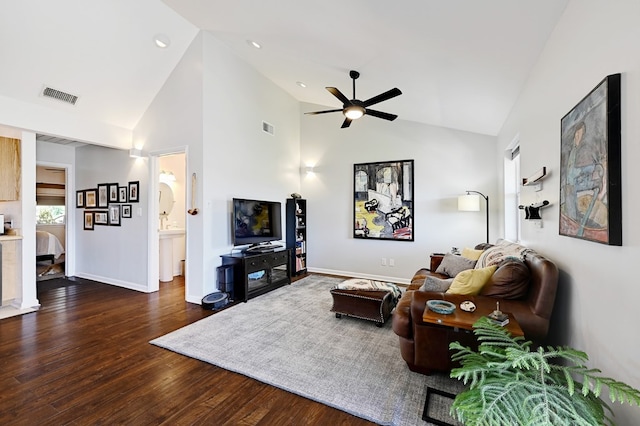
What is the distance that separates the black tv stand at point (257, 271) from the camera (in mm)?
4188

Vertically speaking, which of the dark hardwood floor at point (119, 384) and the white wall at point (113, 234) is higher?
the white wall at point (113, 234)

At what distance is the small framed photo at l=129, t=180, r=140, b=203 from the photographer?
4.72m

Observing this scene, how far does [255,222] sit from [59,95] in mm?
3093

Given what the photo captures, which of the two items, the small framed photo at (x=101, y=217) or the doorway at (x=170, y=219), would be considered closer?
the small framed photo at (x=101, y=217)

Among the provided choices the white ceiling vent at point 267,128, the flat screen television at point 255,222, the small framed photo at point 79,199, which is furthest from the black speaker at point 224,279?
the small framed photo at point 79,199

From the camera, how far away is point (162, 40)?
3.91 meters

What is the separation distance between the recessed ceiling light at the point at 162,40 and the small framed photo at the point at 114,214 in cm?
274

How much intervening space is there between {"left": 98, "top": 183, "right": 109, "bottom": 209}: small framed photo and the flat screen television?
269 cm

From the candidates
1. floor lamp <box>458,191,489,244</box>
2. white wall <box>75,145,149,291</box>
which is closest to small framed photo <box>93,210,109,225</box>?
white wall <box>75,145,149,291</box>

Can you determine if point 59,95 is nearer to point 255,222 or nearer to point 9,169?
point 9,169

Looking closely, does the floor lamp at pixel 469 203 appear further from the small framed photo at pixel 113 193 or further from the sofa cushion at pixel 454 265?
the small framed photo at pixel 113 193

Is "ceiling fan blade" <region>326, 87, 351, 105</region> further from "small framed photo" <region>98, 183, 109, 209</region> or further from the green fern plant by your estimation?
"small framed photo" <region>98, 183, 109, 209</region>

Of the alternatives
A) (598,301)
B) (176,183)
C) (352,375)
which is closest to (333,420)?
(352,375)

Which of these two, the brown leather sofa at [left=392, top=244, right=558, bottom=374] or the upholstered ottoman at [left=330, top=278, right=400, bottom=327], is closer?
the brown leather sofa at [left=392, top=244, right=558, bottom=374]
